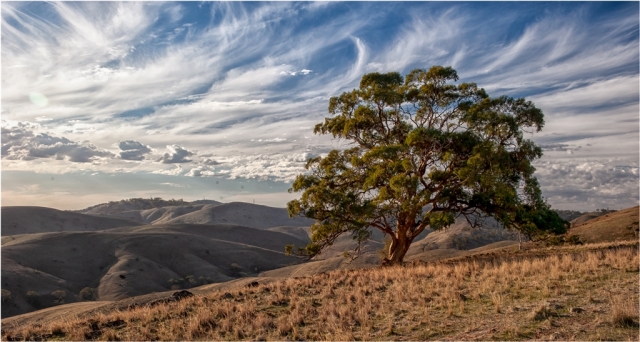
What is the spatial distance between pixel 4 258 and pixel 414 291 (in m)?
68.6

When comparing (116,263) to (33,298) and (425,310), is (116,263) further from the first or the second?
(425,310)

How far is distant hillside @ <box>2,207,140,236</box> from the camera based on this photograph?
116125 mm

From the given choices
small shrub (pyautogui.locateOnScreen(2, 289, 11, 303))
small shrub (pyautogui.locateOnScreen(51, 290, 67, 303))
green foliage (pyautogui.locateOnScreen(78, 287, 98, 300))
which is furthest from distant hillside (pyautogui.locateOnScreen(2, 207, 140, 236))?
small shrub (pyautogui.locateOnScreen(2, 289, 11, 303))

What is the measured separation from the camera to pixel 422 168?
21.6 meters

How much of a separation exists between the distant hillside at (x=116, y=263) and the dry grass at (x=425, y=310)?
46196 millimetres

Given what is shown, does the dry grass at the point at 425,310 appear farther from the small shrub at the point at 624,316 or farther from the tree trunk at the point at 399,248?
the tree trunk at the point at 399,248

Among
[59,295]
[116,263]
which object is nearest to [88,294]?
[59,295]

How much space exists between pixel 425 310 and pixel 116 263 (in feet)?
219

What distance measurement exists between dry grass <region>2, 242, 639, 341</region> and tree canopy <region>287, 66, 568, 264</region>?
5022 millimetres

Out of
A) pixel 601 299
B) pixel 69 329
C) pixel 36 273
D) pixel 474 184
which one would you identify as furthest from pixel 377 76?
pixel 36 273

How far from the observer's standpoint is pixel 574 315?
8.32m

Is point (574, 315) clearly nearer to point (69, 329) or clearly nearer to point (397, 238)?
point (69, 329)

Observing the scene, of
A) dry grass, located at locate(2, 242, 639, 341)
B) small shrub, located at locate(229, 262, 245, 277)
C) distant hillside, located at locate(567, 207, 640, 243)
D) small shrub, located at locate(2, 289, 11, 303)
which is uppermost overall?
dry grass, located at locate(2, 242, 639, 341)

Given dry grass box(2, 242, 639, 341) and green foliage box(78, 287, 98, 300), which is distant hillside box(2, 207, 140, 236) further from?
dry grass box(2, 242, 639, 341)
